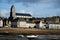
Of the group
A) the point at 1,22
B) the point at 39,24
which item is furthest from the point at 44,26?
the point at 1,22

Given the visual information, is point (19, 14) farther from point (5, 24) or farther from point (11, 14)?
point (5, 24)

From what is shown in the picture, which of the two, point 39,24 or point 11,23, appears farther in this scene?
point 11,23

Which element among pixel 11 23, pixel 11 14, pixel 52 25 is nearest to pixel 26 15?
pixel 11 14

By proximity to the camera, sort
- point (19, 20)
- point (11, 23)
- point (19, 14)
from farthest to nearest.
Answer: point (19, 14), point (11, 23), point (19, 20)

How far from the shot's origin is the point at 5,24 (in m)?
100

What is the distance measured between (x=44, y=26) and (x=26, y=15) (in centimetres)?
5170

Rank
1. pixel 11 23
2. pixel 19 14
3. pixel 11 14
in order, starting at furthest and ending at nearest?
1. pixel 19 14
2. pixel 11 14
3. pixel 11 23

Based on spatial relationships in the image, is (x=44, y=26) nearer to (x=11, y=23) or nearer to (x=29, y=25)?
(x=29, y=25)

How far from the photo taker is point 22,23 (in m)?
94.5

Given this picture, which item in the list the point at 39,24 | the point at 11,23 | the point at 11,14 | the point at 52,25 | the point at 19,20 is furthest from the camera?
the point at 11,14

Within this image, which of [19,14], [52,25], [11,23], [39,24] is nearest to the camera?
[52,25]

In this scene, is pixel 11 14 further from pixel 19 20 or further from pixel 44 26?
pixel 44 26

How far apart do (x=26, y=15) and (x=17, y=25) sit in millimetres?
42813

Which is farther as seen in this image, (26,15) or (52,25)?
(26,15)
